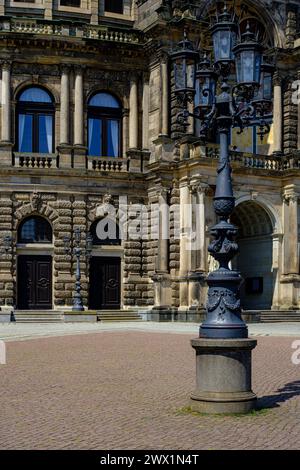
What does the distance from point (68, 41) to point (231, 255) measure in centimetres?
3322

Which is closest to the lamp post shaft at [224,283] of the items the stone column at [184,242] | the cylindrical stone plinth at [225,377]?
the cylindrical stone plinth at [225,377]

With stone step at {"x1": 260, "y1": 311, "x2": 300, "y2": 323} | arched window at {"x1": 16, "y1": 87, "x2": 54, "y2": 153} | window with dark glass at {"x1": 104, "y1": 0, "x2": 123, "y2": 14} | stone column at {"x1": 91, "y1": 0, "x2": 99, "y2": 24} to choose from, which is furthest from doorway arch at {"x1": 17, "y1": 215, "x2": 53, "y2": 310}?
window with dark glass at {"x1": 104, "y1": 0, "x2": 123, "y2": 14}

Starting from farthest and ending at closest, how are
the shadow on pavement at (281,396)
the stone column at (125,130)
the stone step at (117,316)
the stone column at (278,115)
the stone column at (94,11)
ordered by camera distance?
1. the stone column at (94,11)
2. the stone column at (278,115)
3. the stone column at (125,130)
4. the stone step at (117,316)
5. the shadow on pavement at (281,396)

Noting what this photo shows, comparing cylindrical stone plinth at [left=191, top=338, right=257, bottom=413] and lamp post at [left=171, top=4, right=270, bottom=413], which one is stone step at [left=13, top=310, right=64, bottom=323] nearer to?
lamp post at [left=171, top=4, right=270, bottom=413]

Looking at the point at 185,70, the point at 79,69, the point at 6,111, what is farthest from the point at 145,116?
the point at 185,70

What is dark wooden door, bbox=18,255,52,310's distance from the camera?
1700 inches

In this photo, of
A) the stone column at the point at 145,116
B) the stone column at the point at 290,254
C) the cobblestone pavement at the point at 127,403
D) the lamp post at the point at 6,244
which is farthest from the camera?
the stone column at the point at 145,116

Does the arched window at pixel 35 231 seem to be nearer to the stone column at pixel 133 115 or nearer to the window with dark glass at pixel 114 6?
the stone column at pixel 133 115

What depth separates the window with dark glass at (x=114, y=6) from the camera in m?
47.2

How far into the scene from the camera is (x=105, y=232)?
44531mm

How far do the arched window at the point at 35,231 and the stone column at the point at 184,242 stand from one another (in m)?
7.32

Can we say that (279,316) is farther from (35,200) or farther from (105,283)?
(35,200)

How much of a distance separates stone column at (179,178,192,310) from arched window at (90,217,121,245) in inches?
169
